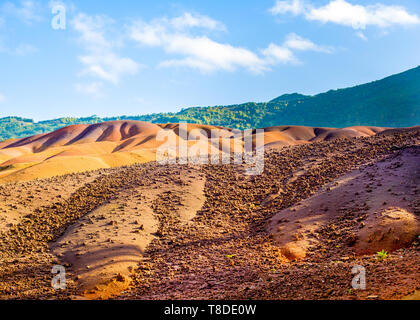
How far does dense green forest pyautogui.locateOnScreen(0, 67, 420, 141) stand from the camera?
120875 mm

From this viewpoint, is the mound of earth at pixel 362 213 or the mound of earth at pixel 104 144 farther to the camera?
the mound of earth at pixel 104 144

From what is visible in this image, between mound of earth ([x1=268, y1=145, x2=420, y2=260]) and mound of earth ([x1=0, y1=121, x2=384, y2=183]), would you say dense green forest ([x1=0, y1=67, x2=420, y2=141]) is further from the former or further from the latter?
mound of earth ([x1=268, y1=145, x2=420, y2=260])

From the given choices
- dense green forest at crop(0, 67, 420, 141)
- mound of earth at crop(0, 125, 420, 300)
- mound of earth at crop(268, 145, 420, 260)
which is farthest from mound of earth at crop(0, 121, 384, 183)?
dense green forest at crop(0, 67, 420, 141)

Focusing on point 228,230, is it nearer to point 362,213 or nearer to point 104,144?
point 362,213

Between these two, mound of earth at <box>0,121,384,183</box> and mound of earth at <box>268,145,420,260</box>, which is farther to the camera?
mound of earth at <box>0,121,384,183</box>

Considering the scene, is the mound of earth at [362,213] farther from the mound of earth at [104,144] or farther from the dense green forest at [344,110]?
the dense green forest at [344,110]

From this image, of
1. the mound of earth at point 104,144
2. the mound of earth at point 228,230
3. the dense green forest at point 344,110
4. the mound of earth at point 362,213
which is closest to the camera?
the mound of earth at point 228,230

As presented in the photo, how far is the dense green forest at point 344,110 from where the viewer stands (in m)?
121

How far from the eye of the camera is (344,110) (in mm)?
136250

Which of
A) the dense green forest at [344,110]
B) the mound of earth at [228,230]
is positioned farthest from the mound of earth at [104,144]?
the dense green forest at [344,110]

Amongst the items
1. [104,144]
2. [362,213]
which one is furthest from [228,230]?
[104,144]

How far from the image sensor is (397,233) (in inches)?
282

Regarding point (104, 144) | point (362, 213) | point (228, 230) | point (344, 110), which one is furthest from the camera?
point (344, 110)
